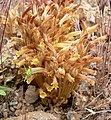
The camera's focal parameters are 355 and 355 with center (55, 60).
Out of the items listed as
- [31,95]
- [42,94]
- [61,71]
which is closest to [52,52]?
[61,71]

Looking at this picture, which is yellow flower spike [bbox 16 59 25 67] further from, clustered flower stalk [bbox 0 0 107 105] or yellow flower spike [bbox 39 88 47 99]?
yellow flower spike [bbox 39 88 47 99]

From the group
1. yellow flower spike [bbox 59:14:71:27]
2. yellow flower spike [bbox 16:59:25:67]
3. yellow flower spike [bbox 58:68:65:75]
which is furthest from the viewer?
yellow flower spike [bbox 59:14:71:27]

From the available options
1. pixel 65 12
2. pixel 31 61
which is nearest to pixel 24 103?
pixel 31 61

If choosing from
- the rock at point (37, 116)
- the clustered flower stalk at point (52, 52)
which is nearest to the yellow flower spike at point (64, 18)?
the clustered flower stalk at point (52, 52)

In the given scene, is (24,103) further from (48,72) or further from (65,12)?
(65,12)

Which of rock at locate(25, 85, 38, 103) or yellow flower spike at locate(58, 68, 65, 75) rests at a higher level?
yellow flower spike at locate(58, 68, 65, 75)

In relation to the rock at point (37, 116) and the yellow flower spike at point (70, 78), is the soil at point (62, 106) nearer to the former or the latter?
the rock at point (37, 116)

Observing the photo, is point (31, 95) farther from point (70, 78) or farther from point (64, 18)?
point (64, 18)

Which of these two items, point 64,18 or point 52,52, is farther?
point 64,18

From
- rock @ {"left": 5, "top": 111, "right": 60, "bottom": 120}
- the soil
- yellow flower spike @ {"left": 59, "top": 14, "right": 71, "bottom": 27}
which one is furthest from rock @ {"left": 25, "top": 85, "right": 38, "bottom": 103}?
yellow flower spike @ {"left": 59, "top": 14, "right": 71, "bottom": 27}
